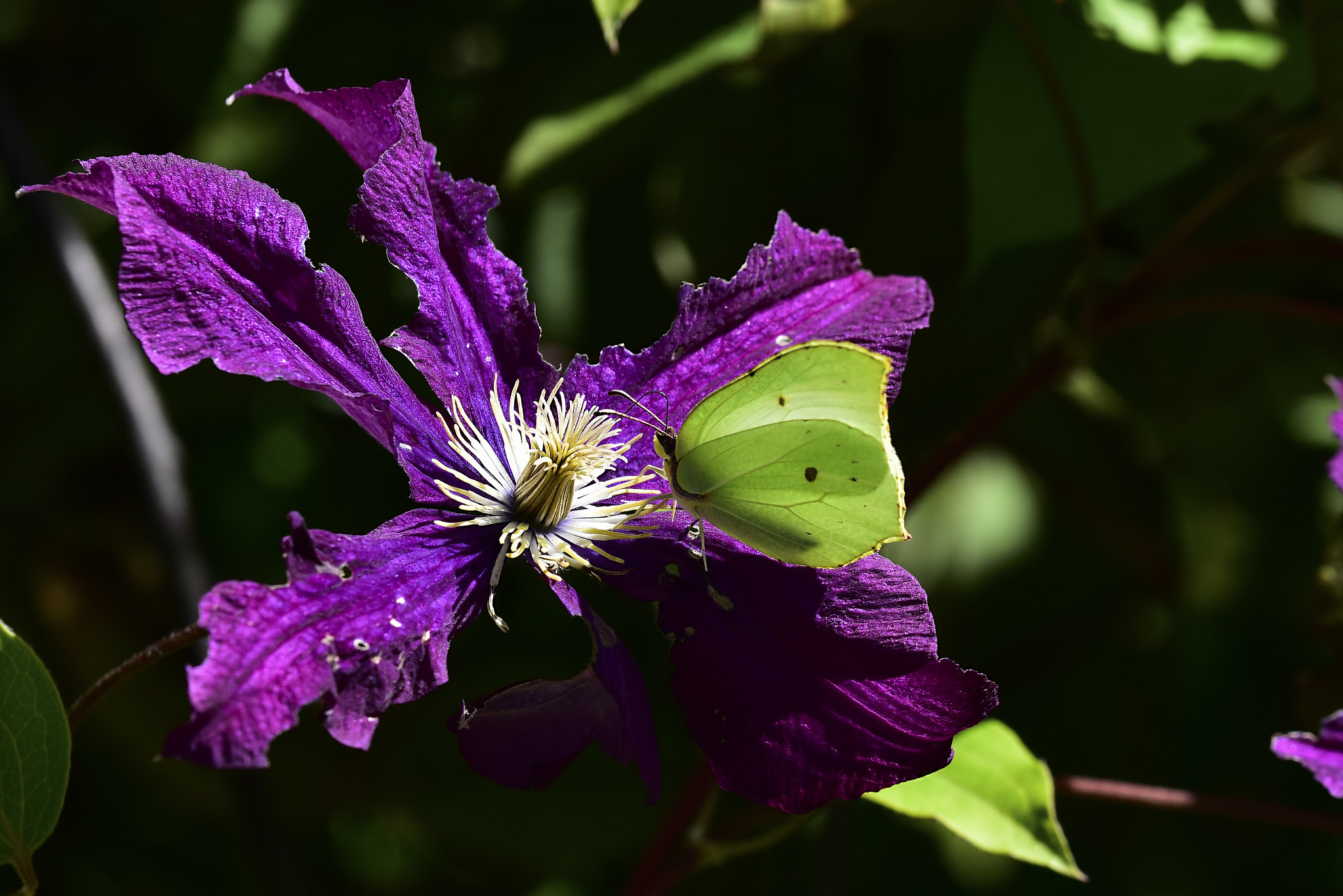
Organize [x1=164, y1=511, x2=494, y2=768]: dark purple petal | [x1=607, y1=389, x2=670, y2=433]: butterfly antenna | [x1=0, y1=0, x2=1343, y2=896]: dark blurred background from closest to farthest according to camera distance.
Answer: [x1=164, y1=511, x2=494, y2=768]: dark purple petal → [x1=607, y1=389, x2=670, y2=433]: butterfly antenna → [x1=0, y1=0, x2=1343, y2=896]: dark blurred background

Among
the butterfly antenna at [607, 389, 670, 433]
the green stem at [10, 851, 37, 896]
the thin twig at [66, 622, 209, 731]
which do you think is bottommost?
the green stem at [10, 851, 37, 896]

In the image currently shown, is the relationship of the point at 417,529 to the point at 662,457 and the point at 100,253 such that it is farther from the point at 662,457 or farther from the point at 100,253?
the point at 100,253

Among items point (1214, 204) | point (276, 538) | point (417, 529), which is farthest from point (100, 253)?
point (1214, 204)

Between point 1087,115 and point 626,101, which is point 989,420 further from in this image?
point 626,101

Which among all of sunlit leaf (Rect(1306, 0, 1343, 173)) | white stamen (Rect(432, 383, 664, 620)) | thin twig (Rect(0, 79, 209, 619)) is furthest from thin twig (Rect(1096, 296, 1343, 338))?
thin twig (Rect(0, 79, 209, 619))

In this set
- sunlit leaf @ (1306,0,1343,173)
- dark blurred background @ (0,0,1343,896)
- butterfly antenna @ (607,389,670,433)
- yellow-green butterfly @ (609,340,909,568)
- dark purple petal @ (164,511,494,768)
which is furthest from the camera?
dark blurred background @ (0,0,1343,896)

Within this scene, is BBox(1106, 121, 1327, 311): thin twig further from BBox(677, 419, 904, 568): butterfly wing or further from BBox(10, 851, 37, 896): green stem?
BBox(10, 851, 37, 896): green stem

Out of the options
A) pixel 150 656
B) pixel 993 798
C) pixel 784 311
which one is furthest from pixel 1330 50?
pixel 150 656
